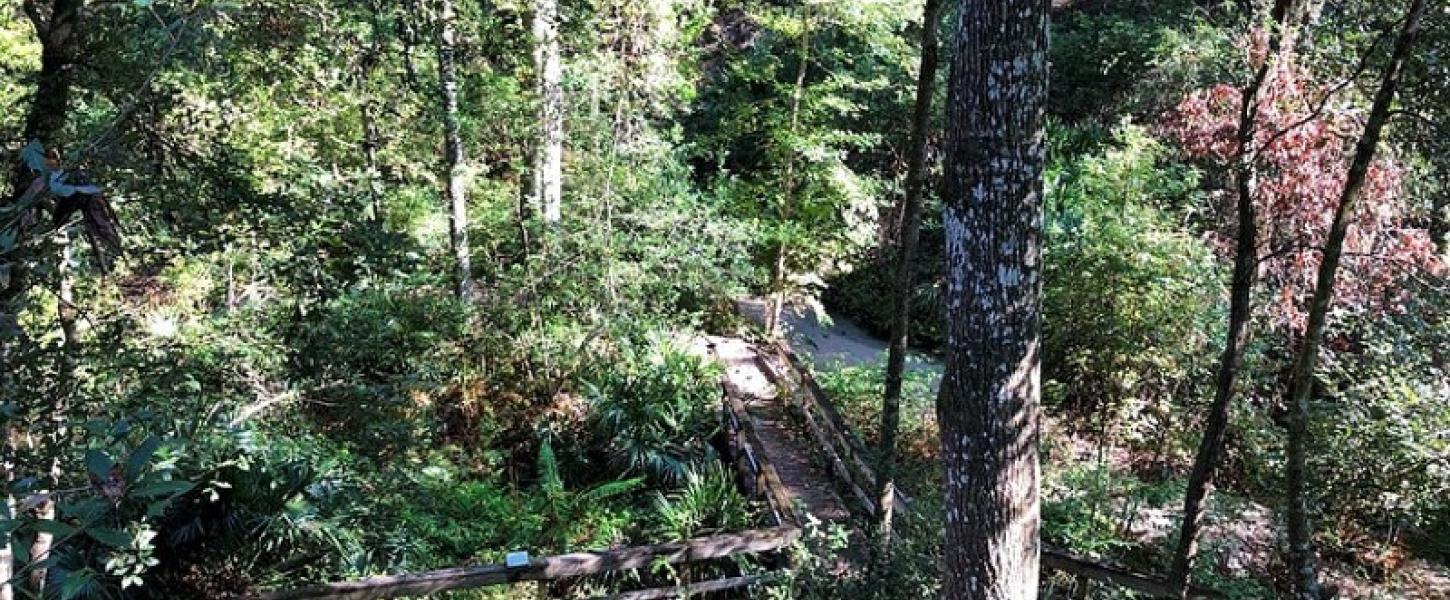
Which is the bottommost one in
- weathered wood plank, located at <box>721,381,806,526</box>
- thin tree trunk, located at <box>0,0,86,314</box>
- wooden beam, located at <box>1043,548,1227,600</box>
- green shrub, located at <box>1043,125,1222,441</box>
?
weathered wood plank, located at <box>721,381,806,526</box>

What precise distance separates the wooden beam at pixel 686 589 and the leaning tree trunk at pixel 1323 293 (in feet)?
11.1

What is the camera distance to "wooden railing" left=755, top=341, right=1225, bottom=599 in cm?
483

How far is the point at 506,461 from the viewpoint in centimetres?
902

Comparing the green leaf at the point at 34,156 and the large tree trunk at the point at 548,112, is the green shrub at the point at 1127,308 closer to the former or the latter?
the large tree trunk at the point at 548,112

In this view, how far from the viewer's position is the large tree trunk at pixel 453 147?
8.11 meters

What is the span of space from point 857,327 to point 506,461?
10.4m

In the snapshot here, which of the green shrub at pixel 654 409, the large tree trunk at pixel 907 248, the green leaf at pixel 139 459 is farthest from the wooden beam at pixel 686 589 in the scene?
the green leaf at pixel 139 459

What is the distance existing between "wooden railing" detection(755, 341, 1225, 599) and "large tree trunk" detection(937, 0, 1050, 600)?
1501mm

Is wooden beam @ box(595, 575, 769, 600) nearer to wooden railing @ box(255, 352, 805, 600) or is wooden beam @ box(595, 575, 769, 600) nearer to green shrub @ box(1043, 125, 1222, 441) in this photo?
wooden railing @ box(255, 352, 805, 600)

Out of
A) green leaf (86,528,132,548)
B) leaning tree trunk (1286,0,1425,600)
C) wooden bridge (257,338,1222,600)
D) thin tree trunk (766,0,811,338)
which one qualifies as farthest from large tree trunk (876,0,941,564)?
thin tree trunk (766,0,811,338)

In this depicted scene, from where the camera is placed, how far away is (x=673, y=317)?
34.2 ft

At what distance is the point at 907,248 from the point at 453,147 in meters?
5.37

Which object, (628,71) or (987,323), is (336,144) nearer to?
(628,71)

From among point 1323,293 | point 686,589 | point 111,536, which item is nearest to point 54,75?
point 111,536
